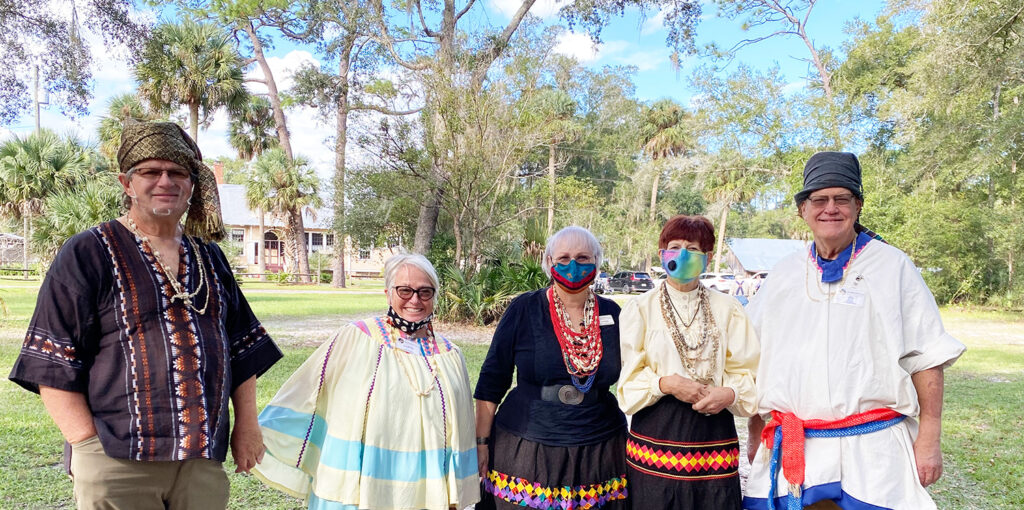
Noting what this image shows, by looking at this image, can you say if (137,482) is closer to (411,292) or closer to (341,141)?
(411,292)

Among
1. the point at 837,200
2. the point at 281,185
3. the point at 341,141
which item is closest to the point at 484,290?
the point at 341,141

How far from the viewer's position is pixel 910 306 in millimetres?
2609

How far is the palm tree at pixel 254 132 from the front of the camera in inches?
1350

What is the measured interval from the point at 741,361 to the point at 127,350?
243cm

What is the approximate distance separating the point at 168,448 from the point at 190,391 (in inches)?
7.7

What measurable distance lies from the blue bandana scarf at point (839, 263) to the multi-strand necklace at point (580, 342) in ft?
3.39

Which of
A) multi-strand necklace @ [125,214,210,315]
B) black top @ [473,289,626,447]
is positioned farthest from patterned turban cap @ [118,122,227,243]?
black top @ [473,289,626,447]

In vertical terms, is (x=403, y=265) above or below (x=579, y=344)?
above

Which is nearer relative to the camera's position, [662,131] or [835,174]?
[835,174]

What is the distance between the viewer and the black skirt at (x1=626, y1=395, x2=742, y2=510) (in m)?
2.84

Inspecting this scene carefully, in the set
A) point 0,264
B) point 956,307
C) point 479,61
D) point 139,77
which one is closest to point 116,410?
point 479,61

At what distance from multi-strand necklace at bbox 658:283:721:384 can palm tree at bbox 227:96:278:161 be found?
34624mm

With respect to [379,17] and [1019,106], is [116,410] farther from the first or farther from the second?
[1019,106]

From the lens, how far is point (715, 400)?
280cm
